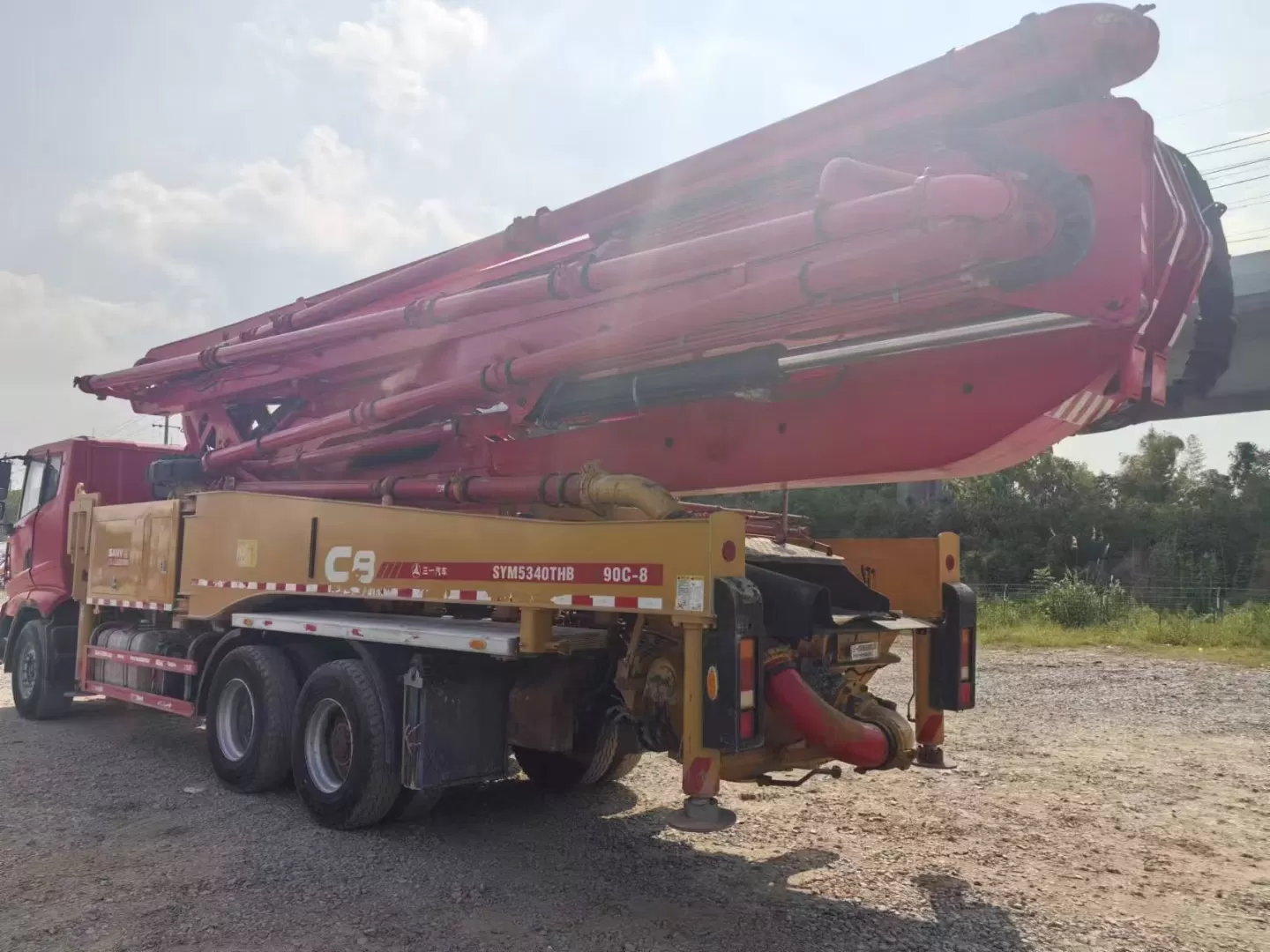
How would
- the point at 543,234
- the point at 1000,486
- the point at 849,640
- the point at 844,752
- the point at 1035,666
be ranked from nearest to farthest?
the point at 844,752, the point at 849,640, the point at 543,234, the point at 1035,666, the point at 1000,486

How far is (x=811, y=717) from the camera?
4633 mm

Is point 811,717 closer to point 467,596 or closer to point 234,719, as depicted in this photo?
point 467,596

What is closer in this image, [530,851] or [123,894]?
[123,894]

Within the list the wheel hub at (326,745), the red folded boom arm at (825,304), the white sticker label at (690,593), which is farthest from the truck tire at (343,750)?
the white sticker label at (690,593)

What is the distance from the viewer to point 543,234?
A: 624cm

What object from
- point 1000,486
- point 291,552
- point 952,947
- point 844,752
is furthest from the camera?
point 1000,486

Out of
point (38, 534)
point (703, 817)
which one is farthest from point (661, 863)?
point (38, 534)

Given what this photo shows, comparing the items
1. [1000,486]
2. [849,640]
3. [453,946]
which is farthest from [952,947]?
[1000,486]

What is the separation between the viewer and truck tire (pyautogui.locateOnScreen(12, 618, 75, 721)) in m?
9.60

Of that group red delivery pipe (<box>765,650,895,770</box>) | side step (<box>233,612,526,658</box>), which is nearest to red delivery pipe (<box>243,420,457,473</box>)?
side step (<box>233,612,526,658</box>)

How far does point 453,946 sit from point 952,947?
2090 millimetres

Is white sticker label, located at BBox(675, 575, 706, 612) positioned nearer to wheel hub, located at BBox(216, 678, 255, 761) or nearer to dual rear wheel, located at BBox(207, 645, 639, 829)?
dual rear wheel, located at BBox(207, 645, 639, 829)

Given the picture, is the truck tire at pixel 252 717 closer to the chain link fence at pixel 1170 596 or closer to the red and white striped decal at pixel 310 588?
the red and white striped decal at pixel 310 588

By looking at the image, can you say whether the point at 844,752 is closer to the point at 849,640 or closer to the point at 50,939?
the point at 849,640
